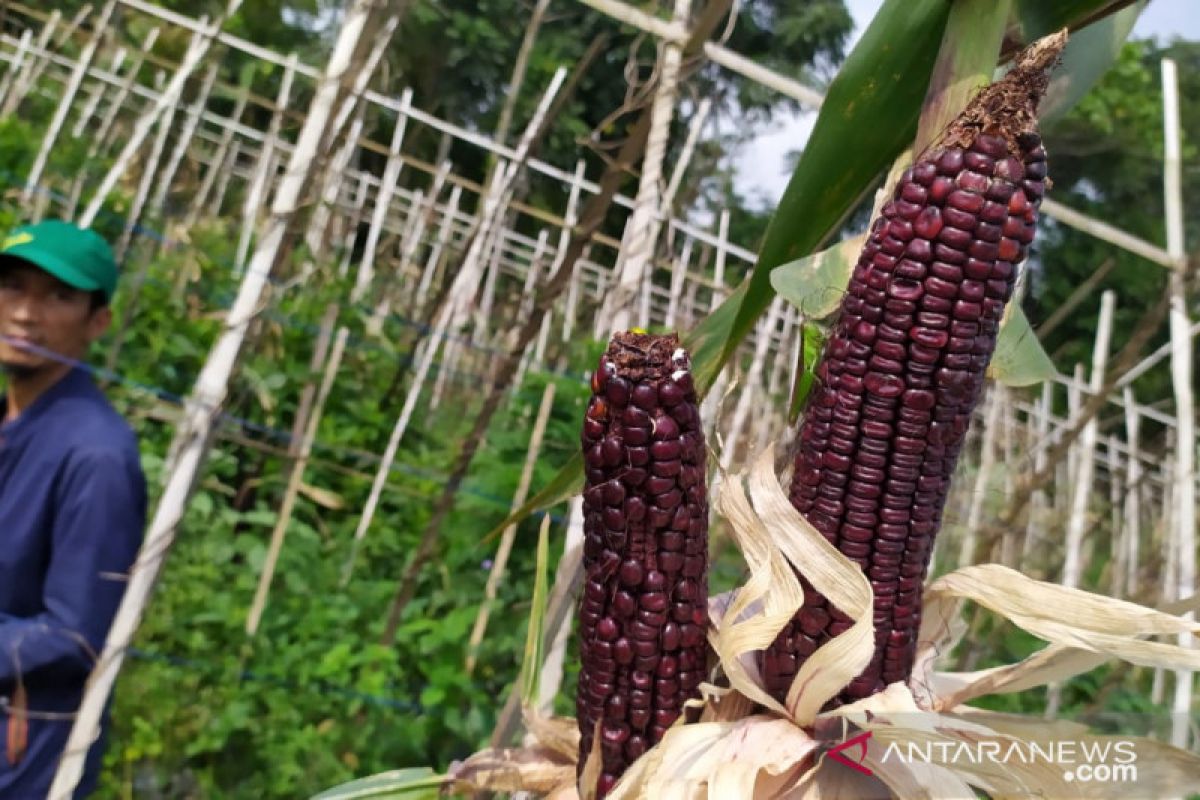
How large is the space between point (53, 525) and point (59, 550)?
6cm

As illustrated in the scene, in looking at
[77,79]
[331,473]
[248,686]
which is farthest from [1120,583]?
[77,79]

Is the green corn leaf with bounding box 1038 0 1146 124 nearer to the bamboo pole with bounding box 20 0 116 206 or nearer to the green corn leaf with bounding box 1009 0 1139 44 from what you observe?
the green corn leaf with bounding box 1009 0 1139 44

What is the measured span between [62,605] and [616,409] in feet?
4.02

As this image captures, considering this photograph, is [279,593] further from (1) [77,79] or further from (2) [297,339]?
(1) [77,79]

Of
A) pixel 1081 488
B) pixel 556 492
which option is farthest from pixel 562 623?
pixel 1081 488

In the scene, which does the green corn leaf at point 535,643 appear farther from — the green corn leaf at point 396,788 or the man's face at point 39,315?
the man's face at point 39,315

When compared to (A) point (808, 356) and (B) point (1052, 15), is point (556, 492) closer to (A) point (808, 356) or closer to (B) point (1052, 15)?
(A) point (808, 356)

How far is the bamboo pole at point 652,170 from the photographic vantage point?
1.15 metres

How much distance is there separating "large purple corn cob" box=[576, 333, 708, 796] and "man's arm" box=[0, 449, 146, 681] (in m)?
1.06

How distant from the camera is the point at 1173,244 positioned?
206 centimetres

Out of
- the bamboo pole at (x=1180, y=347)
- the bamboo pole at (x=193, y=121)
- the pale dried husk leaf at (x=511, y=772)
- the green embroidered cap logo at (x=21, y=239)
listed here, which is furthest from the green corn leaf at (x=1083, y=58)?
the bamboo pole at (x=193, y=121)

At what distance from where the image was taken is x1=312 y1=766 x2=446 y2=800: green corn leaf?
61cm

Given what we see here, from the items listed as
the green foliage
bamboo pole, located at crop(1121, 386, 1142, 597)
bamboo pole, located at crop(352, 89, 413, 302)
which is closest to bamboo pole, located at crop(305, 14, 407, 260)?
bamboo pole, located at crop(352, 89, 413, 302)

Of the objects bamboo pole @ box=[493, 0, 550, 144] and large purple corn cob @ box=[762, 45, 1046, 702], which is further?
bamboo pole @ box=[493, 0, 550, 144]
